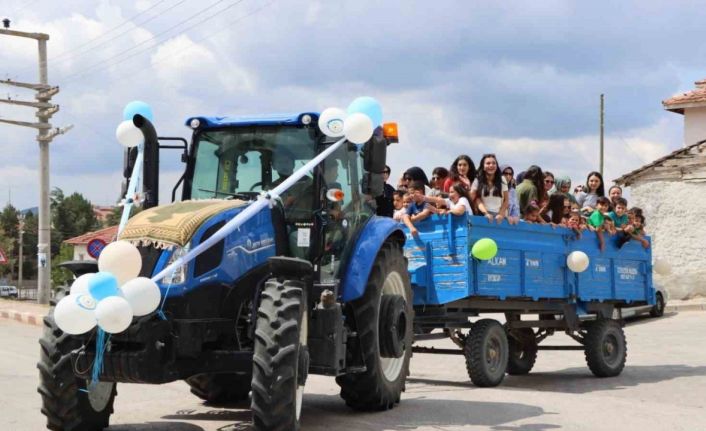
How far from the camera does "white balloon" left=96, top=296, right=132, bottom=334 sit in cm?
620

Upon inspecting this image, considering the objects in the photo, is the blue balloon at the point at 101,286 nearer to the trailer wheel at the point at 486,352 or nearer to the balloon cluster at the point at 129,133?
the balloon cluster at the point at 129,133

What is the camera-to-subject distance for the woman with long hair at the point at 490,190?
37.4 ft

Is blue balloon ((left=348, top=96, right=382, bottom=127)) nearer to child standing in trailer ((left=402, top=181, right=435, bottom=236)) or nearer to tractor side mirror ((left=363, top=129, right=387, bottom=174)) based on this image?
tractor side mirror ((left=363, top=129, right=387, bottom=174))

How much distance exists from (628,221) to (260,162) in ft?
23.2

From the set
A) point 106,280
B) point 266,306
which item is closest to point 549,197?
point 266,306

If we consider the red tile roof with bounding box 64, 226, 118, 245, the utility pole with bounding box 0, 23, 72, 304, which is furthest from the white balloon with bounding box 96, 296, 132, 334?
the utility pole with bounding box 0, 23, 72, 304

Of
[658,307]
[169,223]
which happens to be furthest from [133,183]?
[658,307]

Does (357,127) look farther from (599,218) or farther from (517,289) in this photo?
(599,218)

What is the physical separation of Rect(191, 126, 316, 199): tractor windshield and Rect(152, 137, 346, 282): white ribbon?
25cm

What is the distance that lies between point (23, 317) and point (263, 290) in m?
18.5

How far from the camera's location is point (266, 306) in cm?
692

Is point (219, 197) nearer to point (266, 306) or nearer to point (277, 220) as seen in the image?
point (277, 220)

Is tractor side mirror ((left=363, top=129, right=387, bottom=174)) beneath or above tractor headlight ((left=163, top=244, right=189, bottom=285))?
above

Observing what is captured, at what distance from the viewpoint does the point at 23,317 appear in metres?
24.2
